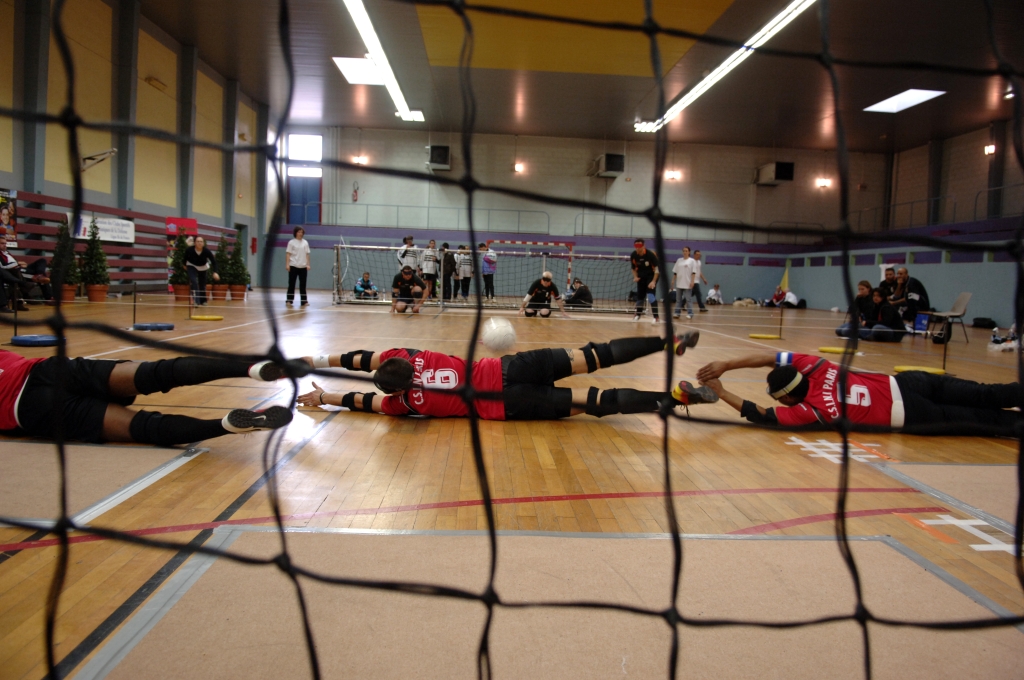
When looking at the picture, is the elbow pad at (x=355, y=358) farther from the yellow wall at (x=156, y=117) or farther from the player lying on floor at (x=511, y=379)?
the yellow wall at (x=156, y=117)

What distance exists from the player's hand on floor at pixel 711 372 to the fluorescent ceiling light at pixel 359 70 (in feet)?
37.3

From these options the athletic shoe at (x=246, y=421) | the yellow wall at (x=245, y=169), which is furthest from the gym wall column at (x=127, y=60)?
the athletic shoe at (x=246, y=421)

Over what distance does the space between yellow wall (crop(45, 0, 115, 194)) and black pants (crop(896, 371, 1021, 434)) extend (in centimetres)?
1024

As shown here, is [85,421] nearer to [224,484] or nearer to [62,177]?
[224,484]

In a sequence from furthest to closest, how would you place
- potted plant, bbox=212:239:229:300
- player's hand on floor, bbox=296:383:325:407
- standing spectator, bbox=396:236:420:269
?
1. potted plant, bbox=212:239:229:300
2. standing spectator, bbox=396:236:420:269
3. player's hand on floor, bbox=296:383:325:407

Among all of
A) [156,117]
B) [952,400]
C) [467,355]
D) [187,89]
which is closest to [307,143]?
[187,89]

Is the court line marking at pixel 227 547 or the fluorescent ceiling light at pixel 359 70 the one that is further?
the fluorescent ceiling light at pixel 359 70

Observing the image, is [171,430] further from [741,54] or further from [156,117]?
[156,117]

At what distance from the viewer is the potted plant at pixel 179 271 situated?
11344mm

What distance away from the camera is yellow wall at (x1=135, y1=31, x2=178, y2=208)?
11281 millimetres

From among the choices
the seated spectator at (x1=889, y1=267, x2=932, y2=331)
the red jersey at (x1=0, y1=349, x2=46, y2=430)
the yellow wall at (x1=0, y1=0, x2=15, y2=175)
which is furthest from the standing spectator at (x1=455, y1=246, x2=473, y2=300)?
the red jersey at (x1=0, y1=349, x2=46, y2=430)

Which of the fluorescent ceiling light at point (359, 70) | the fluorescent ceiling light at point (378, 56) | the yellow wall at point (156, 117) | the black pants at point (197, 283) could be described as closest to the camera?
the black pants at point (197, 283)

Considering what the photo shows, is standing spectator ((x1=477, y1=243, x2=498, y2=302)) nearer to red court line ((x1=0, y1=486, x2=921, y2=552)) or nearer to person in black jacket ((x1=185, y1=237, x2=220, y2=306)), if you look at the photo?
person in black jacket ((x1=185, y1=237, x2=220, y2=306))

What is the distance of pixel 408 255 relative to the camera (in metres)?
11.4
